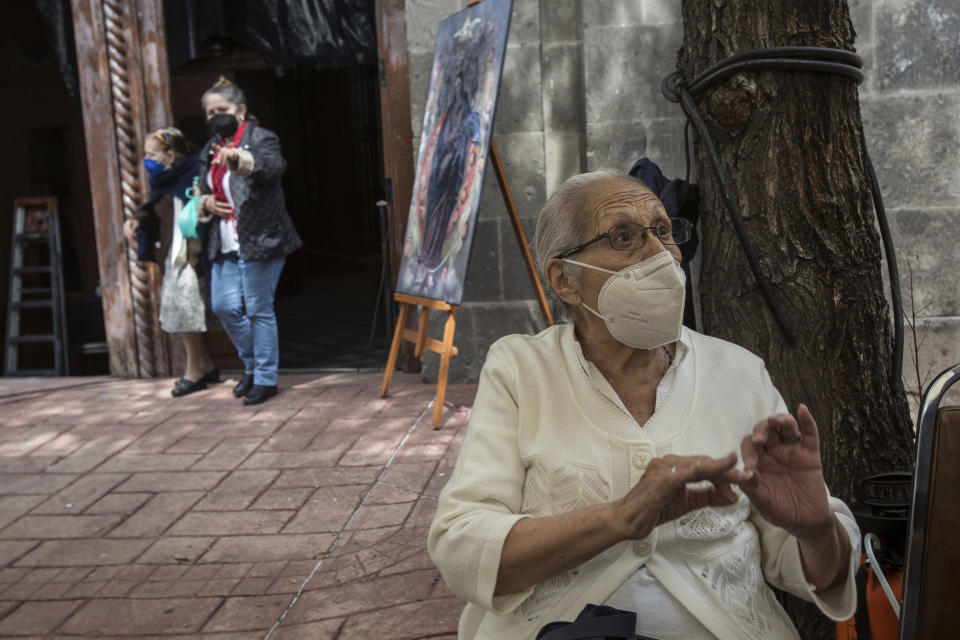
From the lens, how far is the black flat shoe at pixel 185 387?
587cm

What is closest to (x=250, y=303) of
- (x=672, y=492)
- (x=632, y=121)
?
(x=632, y=121)

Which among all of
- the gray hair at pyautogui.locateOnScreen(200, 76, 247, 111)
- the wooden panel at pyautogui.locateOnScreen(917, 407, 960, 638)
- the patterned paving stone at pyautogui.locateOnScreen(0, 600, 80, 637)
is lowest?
the patterned paving stone at pyautogui.locateOnScreen(0, 600, 80, 637)

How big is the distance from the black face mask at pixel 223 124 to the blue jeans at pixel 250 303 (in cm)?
75

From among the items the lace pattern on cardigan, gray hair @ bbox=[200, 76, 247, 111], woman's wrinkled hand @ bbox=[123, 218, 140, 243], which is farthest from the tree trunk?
woman's wrinkled hand @ bbox=[123, 218, 140, 243]

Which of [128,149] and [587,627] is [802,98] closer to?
[587,627]

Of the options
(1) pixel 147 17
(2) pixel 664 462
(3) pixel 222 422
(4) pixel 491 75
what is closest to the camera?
(2) pixel 664 462

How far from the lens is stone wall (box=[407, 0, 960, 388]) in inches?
203

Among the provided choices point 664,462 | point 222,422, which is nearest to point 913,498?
point 664,462

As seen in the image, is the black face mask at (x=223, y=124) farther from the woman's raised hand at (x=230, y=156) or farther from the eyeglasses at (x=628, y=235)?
the eyeglasses at (x=628, y=235)

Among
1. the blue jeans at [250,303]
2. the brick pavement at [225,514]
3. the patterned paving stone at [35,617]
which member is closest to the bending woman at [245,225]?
the blue jeans at [250,303]

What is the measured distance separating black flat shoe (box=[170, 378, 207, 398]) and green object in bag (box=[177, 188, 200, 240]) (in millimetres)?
1009

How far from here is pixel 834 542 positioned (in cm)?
159

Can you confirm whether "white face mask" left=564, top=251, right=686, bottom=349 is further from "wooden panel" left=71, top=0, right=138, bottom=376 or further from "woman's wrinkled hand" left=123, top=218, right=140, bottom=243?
"wooden panel" left=71, top=0, right=138, bottom=376

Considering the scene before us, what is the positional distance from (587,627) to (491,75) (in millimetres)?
3533
